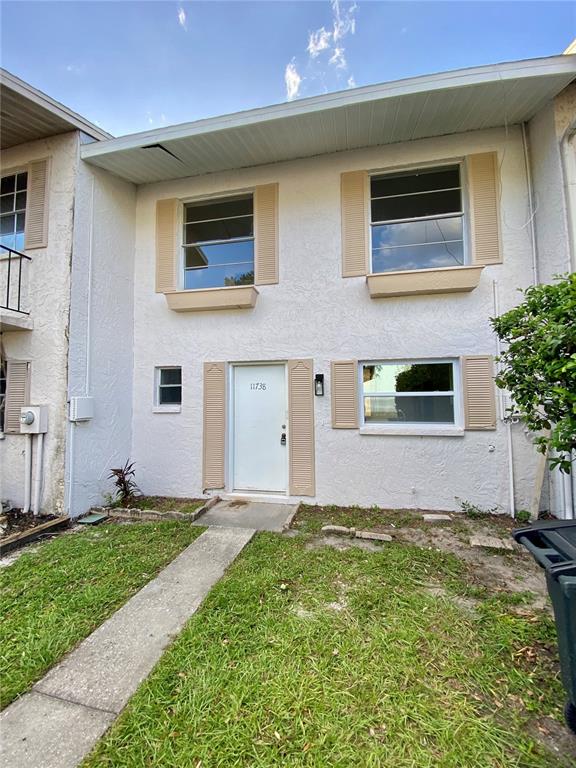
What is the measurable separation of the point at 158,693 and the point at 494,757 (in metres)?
1.79

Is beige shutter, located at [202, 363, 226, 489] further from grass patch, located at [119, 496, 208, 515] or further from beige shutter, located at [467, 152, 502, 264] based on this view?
beige shutter, located at [467, 152, 502, 264]

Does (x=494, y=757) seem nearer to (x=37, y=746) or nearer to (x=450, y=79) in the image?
(x=37, y=746)

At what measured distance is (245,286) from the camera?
536 cm

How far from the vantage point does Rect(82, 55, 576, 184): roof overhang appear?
4.02 meters

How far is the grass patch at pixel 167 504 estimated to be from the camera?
5001 millimetres

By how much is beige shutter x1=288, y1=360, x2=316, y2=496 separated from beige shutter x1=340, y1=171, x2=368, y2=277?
5.42ft

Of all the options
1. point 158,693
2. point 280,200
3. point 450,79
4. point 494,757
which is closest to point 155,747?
point 158,693

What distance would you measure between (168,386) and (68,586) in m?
3.34

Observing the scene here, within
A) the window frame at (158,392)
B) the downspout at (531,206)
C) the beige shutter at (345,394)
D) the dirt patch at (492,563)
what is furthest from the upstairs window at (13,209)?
the downspout at (531,206)

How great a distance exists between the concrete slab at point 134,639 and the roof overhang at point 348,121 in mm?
5597

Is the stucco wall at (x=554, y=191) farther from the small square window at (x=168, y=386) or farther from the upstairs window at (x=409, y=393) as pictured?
the small square window at (x=168, y=386)

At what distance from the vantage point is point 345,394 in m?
5.11

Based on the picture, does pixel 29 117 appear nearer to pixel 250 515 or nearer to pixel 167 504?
pixel 167 504

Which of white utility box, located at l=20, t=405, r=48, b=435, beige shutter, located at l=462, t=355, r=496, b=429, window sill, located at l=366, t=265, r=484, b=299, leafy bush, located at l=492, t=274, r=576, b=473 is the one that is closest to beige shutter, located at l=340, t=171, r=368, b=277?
window sill, located at l=366, t=265, r=484, b=299
